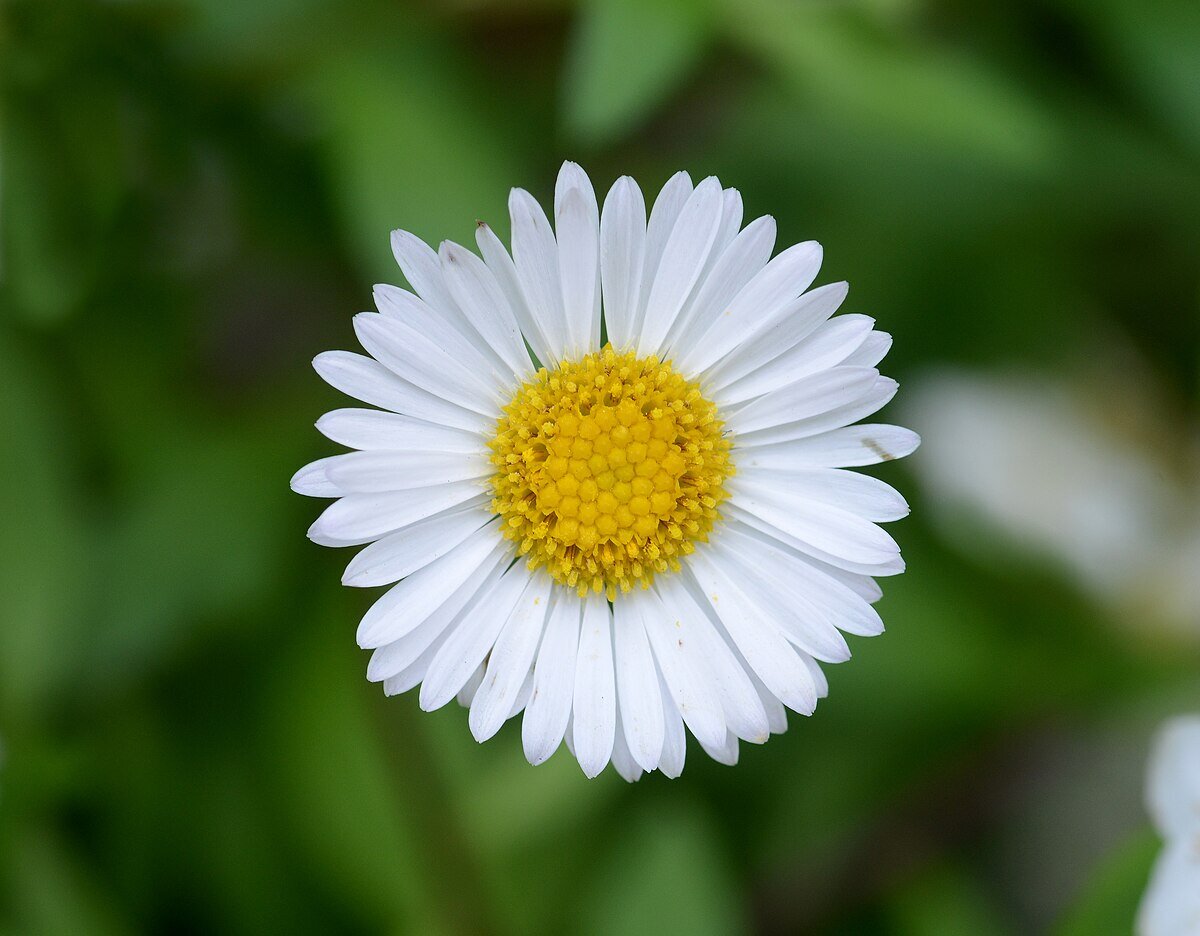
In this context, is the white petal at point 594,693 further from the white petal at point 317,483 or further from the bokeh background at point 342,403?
the bokeh background at point 342,403

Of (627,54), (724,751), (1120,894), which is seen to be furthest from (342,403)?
(1120,894)

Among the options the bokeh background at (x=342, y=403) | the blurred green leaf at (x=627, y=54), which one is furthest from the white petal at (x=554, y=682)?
the blurred green leaf at (x=627, y=54)

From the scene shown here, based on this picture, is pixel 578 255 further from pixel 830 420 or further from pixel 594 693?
pixel 594 693

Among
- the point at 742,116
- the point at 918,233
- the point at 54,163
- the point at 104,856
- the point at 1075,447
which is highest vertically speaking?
the point at 54,163

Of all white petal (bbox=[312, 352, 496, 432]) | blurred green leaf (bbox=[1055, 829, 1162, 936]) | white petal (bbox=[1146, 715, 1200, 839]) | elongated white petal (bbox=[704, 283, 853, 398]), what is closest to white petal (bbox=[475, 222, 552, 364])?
white petal (bbox=[312, 352, 496, 432])

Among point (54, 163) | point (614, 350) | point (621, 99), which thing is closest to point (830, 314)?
point (614, 350)

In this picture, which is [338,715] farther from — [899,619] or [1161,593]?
[1161,593]

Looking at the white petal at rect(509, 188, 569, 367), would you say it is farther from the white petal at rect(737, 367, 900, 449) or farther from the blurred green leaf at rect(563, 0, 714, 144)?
the blurred green leaf at rect(563, 0, 714, 144)
